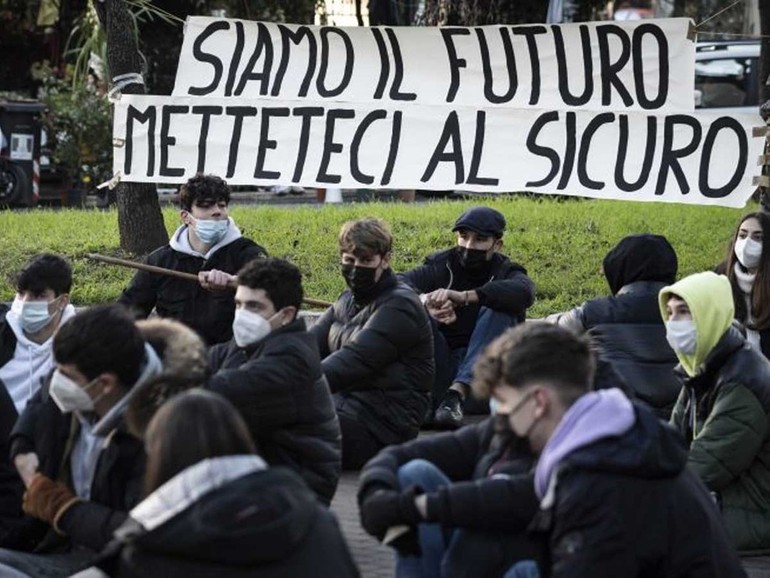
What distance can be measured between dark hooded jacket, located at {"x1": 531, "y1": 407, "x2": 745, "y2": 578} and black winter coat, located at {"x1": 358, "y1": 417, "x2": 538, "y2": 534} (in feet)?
0.50

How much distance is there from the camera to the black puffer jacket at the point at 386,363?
7.89 m

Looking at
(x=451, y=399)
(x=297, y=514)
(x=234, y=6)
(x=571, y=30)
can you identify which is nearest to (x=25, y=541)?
(x=297, y=514)

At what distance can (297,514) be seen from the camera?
3848 millimetres

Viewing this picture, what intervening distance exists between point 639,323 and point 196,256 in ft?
7.43

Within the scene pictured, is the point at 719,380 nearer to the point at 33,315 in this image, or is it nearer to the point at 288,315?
the point at 288,315

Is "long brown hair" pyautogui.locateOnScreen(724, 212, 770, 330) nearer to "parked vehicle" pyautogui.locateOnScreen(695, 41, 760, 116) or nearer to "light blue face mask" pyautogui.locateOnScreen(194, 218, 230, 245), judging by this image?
"light blue face mask" pyautogui.locateOnScreen(194, 218, 230, 245)

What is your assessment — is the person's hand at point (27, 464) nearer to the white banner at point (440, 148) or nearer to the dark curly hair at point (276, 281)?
the dark curly hair at point (276, 281)

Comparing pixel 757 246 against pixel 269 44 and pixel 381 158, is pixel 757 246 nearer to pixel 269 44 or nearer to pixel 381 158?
pixel 381 158

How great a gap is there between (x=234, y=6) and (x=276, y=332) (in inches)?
746

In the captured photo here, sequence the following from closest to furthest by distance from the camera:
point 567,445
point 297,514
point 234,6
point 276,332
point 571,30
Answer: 1. point 297,514
2. point 567,445
3. point 276,332
4. point 571,30
5. point 234,6

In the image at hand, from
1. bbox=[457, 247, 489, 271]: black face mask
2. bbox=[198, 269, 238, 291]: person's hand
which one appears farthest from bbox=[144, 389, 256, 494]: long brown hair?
bbox=[457, 247, 489, 271]: black face mask

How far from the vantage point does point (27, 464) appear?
17.2ft

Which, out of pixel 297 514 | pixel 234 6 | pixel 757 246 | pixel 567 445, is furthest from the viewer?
pixel 234 6

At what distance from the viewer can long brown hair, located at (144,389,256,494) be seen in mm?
3846
